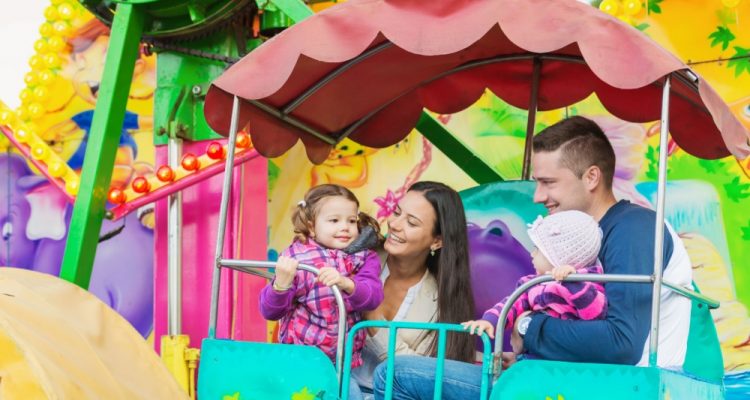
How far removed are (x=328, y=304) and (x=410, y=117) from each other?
156 cm

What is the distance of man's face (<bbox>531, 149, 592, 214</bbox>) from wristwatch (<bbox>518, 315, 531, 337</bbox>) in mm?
571

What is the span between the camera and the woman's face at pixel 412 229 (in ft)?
15.8

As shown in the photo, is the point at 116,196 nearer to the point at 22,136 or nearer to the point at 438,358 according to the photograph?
the point at 22,136

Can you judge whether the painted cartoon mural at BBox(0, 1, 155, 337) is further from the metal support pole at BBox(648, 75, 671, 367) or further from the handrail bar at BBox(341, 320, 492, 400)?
the metal support pole at BBox(648, 75, 671, 367)

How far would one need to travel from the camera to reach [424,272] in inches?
197

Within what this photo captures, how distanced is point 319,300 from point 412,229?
21.2 inches

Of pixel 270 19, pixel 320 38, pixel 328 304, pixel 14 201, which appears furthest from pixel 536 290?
pixel 14 201

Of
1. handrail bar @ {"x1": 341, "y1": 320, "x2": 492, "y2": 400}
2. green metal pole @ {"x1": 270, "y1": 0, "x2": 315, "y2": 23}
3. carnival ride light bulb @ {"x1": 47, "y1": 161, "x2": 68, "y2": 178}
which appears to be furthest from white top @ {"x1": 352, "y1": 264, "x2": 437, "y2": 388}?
carnival ride light bulb @ {"x1": 47, "y1": 161, "x2": 68, "y2": 178}

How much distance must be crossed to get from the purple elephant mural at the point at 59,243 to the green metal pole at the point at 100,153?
61.2 inches

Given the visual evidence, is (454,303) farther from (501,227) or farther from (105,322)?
(105,322)

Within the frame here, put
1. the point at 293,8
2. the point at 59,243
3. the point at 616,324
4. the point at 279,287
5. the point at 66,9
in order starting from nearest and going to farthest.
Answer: the point at 616,324 → the point at 279,287 → the point at 293,8 → the point at 66,9 → the point at 59,243

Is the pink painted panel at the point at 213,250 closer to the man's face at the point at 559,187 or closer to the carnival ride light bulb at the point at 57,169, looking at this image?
the carnival ride light bulb at the point at 57,169

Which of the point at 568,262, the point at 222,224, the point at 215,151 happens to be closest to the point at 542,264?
the point at 568,262

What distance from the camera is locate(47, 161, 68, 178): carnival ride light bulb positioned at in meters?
6.81
